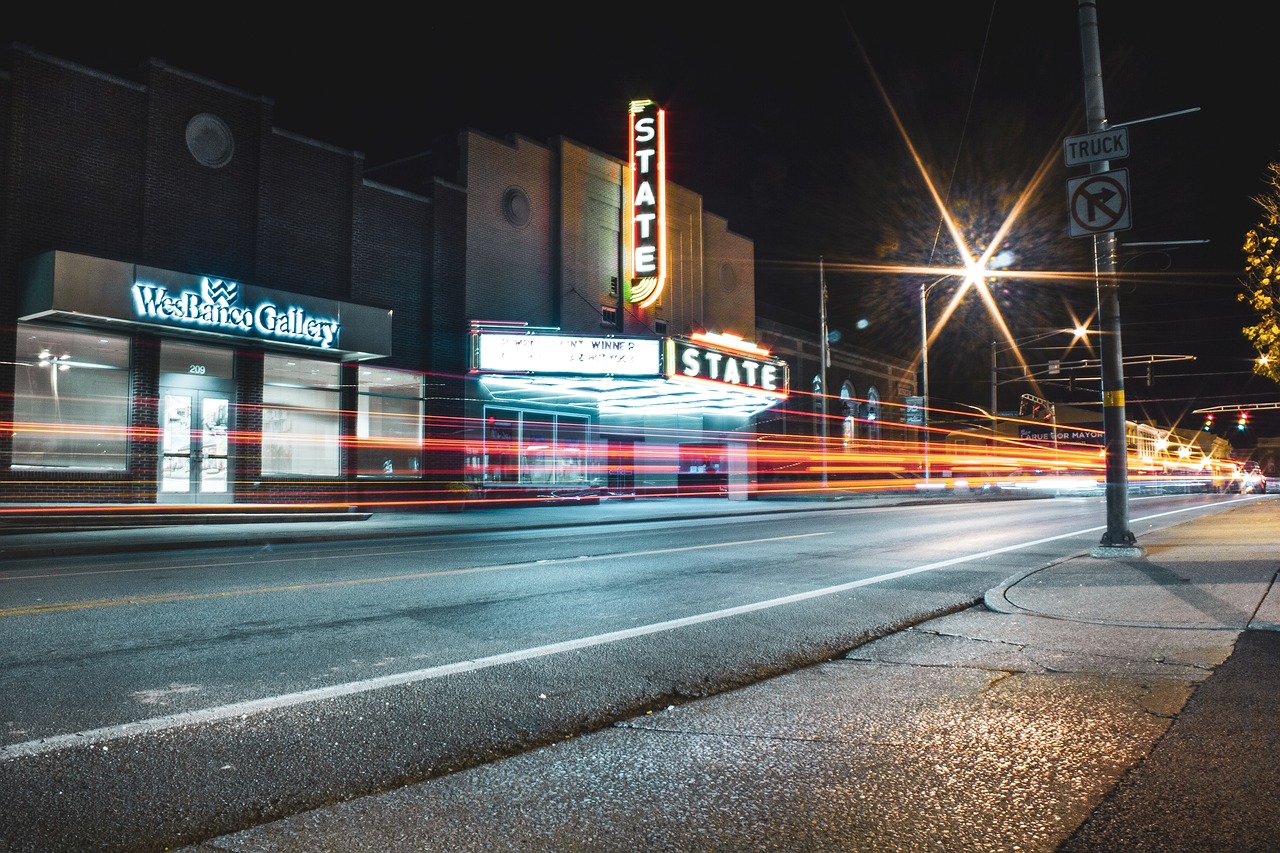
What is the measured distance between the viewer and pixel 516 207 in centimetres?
2838

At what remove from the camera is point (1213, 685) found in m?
5.16

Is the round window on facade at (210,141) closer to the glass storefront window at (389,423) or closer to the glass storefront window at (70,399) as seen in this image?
the glass storefront window at (70,399)

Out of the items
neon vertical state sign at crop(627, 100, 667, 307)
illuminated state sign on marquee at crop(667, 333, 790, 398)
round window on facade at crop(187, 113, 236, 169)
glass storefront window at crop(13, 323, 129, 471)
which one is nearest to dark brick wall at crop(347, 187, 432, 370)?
round window on facade at crop(187, 113, 236, 169)

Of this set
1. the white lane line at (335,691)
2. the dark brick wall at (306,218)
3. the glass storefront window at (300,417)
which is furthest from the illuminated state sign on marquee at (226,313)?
the white lane line at (335,691)

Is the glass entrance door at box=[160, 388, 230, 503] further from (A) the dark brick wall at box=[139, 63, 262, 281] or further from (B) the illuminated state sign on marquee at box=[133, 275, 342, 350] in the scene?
(A) the dark brick wall at box=[139, 63, 262, 281]

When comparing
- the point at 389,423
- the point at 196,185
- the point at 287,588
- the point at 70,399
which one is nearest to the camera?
the point at 287,588

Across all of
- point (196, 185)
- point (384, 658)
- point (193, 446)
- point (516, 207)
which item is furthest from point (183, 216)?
point (384, 658)

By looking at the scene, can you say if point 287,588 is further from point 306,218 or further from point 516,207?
point 516,207

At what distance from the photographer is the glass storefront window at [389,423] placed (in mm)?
24234

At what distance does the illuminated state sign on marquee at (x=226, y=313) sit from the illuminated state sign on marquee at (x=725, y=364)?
10.2 metres

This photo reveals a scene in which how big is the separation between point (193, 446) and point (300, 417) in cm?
294

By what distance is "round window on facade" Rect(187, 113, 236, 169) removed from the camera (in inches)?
807

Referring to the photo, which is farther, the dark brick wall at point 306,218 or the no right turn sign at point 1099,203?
the dark brick wall at point 306,218

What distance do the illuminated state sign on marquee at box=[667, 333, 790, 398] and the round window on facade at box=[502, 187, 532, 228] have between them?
21.9 feet
